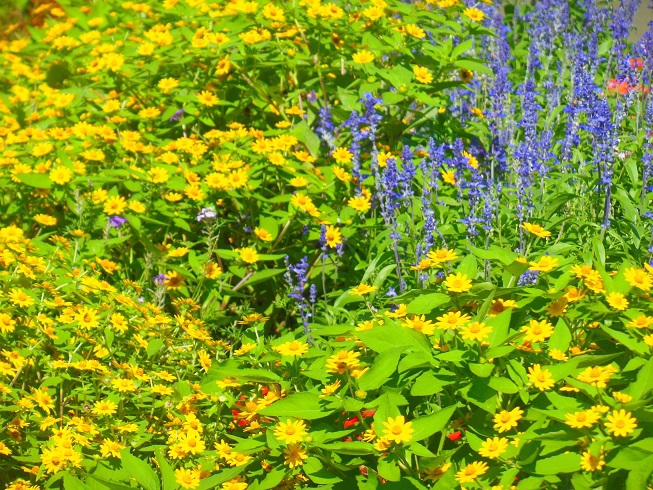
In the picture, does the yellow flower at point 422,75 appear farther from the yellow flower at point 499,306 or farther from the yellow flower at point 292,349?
the yellow flower at point 292,349

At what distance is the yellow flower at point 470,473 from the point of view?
225 cm

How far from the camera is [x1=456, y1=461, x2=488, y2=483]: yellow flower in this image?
225 cm

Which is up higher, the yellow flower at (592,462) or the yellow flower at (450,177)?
the yellow flower at (592,462)

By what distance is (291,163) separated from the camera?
3768 mm

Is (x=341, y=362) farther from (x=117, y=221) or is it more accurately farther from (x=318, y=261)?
(x=117, y=221)

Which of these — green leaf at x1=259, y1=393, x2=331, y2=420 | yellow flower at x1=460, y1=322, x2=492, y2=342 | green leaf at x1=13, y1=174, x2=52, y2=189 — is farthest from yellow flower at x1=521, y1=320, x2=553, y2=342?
green leaf at x1=13, y1=174, x2=52, y2=189

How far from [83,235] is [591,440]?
229 cm

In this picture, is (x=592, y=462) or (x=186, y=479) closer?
(x=592, y=462)

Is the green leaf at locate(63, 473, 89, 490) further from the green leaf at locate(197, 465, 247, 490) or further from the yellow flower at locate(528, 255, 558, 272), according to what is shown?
the yellow flower at locate(528, 255, 558, 272)

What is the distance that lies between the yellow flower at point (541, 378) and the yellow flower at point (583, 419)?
0.14 meters

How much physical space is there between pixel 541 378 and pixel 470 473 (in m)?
0.30

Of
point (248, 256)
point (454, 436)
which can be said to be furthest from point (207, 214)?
point (454, 436)

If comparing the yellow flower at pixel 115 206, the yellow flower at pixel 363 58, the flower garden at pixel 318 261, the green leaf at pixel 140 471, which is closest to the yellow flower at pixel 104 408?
the flower garden at pixel 318 261

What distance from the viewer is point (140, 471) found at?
2.48m
